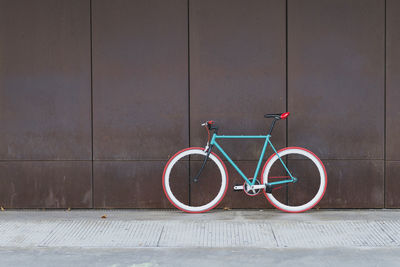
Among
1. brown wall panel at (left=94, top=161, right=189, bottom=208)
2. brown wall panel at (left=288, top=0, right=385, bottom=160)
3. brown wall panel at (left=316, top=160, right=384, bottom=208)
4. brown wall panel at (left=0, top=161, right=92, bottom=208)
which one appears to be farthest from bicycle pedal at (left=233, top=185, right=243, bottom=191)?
brown wall panel at (left=0, top=161, right=92, bottom=208)

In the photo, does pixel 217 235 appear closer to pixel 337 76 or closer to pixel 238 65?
pixel 238 65

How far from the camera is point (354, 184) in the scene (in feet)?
22.5

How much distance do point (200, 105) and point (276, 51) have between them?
1.23 metres

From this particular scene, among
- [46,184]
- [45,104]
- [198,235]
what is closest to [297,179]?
[198,235]

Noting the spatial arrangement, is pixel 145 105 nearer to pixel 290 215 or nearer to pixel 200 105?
pixel 200 105

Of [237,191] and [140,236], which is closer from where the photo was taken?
[140,236]

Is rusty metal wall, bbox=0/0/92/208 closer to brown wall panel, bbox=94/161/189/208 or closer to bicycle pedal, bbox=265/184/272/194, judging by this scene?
brown wall panel, bbox=94/161/189/208

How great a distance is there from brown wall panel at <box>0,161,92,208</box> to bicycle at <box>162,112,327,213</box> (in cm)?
119

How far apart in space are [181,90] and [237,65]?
0.82 metres

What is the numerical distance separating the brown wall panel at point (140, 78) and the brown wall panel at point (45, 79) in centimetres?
22

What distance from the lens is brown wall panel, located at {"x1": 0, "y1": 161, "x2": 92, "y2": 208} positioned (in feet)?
22.8

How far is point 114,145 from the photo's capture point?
693 centimetres

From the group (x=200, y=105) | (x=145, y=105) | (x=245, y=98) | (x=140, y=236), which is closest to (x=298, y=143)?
(x=245, y=98)

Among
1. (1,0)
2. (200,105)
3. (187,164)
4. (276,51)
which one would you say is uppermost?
(1,0)
